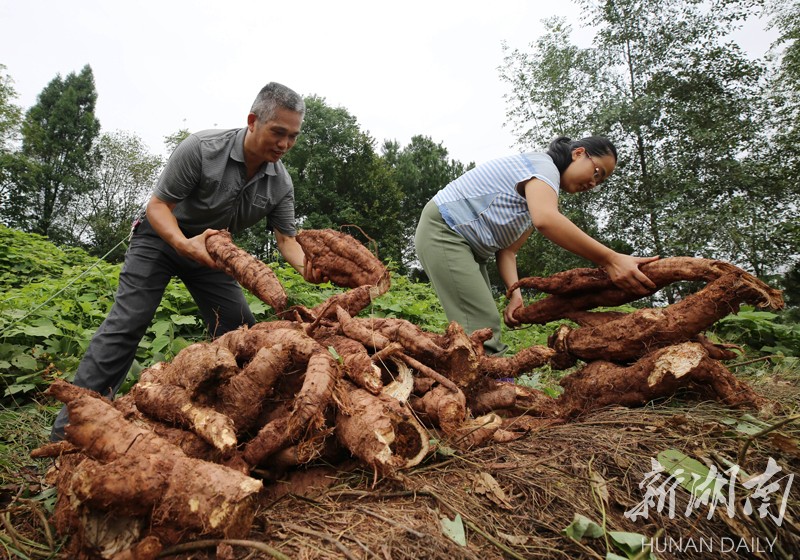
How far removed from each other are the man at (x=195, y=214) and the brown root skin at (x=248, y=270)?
0.09 meters

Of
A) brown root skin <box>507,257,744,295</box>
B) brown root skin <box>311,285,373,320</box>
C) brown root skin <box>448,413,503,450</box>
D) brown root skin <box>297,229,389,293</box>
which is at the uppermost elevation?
brown root skin <box>297,229,389,293</box>

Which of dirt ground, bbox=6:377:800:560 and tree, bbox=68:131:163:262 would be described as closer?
dirt ground, bbox=6:377:800:560

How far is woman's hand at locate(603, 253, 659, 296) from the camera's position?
2.53m

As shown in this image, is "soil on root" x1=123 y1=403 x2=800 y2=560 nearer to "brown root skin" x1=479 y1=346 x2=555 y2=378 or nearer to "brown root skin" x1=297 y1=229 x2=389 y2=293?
"brown root skin" x1=479 y1=346 x2=555 y2=378

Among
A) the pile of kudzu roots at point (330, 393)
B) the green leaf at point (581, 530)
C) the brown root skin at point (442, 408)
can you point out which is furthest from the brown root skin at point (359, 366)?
the green leaf at point (581, 530)

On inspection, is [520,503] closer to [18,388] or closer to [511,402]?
A: [511,402]

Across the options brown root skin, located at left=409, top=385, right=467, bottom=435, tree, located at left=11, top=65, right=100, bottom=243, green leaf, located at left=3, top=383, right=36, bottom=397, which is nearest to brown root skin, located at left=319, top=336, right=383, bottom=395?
brown root skin, located at left=409, top=385, right=467, bottom=435

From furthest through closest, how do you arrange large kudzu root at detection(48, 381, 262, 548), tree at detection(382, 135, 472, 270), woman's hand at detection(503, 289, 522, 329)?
1. tree at detection(382, 135, 472, 270)
2. woman's hand at detection(503, 289, 522, 329)
3. large kudzu root at detection(48, 381, 262, 548)

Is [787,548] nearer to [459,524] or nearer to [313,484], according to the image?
[459,524]

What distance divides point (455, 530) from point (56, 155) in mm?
39636

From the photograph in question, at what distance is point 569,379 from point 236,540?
6.58 feet

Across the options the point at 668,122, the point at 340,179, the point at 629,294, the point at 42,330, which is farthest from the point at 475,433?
the point at 340,179

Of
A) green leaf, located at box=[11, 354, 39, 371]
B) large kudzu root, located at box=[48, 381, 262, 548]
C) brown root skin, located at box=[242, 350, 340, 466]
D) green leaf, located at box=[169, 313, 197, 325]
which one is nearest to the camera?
large kudzu root, located at box=[48, 381, 262, 548]

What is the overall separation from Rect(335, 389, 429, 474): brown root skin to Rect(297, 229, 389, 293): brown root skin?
81cm
